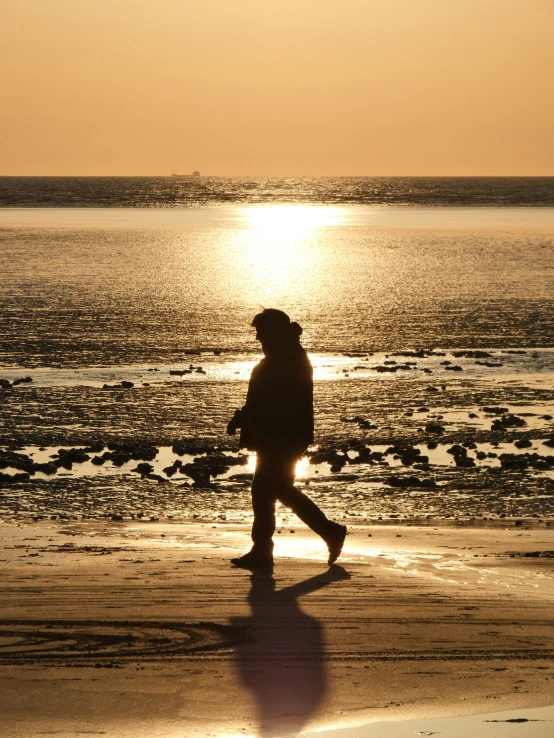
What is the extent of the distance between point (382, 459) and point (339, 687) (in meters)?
8.27

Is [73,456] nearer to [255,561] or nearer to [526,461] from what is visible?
[526,461]

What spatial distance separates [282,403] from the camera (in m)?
8.52

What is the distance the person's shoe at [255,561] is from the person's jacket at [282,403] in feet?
2.45

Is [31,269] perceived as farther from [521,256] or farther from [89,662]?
[89,662]

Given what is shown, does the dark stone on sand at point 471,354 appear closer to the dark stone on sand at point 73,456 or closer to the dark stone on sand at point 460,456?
the dark stone on sand at point 460,456

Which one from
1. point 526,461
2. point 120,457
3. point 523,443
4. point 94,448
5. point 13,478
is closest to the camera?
point 13,478

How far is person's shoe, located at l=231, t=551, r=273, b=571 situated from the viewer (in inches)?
333

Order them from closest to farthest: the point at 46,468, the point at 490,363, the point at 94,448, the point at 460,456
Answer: the point at 46,468 → the point at 460,456 → the point at 94,448 → the point at 490,363

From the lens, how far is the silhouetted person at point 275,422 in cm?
848

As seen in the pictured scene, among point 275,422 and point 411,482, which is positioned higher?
point 275,422

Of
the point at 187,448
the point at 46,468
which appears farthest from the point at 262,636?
the point at 187,448

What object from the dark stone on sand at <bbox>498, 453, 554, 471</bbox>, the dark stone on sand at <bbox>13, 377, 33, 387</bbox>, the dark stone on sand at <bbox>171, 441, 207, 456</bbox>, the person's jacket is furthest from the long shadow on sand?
the dark stone on sand at <bbox>13, 377, 33, 387</bbox>

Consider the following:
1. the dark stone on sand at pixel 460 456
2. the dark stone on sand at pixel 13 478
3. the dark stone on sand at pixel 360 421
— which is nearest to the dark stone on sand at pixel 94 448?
the dark stone on sand at pixel 13 478

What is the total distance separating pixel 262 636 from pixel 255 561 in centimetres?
160
